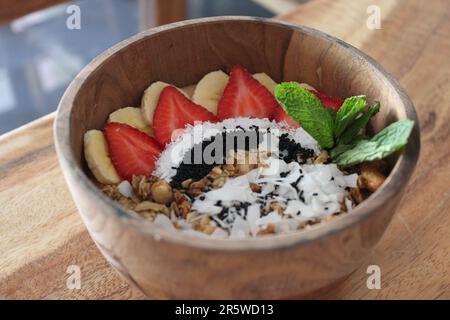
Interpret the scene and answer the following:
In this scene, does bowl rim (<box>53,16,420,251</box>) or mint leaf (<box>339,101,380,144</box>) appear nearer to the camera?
bowl rim (<box>53,16,420,251</box>)

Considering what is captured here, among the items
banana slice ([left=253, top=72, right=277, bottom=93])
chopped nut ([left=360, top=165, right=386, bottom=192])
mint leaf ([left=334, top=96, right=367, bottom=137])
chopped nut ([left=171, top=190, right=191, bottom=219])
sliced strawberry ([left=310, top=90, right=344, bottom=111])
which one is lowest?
chopped nut ([left=171, top=190, right=191, bottom=219])

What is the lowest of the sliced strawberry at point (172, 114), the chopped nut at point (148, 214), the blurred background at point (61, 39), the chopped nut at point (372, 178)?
the blurred background at point (61, 39)

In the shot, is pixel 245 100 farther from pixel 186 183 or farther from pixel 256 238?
pixel 256 238

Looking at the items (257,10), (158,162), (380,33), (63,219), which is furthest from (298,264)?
(257,10)

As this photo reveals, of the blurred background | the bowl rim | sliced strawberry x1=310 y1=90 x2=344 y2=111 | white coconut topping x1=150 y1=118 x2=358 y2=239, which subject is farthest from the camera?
the blurred background

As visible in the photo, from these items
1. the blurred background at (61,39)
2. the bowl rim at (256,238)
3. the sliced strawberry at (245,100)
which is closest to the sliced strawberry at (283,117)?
the sliced strawberry at (245,100)

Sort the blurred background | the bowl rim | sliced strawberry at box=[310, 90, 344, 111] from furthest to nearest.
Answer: the blurred background < sliced strawberry at box=[310, 90, 344, 111] < the bowl rim

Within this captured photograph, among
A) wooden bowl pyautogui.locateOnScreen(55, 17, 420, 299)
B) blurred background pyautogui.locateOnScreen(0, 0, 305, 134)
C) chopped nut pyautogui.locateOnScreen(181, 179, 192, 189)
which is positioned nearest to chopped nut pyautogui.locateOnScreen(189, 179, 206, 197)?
chopped nut pyautogui.locateOnScreen(181, 179, 192, 189)

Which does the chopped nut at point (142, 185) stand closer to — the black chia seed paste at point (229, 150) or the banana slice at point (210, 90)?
the black chia seed paste at point (229, 150)

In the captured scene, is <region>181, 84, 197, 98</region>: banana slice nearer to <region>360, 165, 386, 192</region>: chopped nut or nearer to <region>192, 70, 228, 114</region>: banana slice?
<region>192, 70, 228, 114</region>: banana slice
